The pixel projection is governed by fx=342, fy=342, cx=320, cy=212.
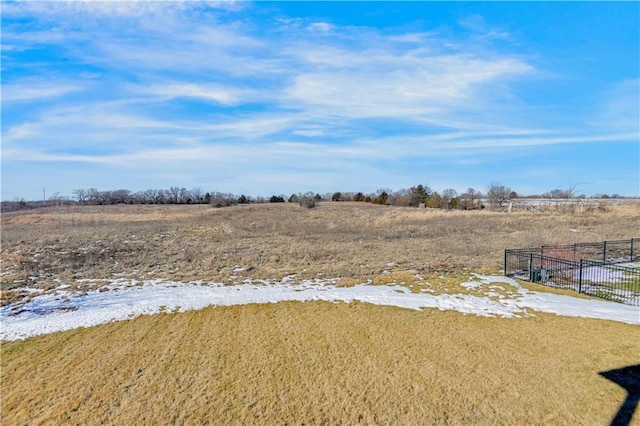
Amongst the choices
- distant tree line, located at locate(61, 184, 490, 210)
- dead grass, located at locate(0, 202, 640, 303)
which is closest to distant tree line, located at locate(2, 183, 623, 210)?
distant tree line, located at locate(61, 184, 490, 210)

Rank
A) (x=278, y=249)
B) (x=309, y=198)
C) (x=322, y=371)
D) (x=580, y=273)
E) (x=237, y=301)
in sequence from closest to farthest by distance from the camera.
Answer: (x=322, y=371) → (x=237, y=301) → (x=580, y=273) → (x=278, y=249) → (x=309, y=198)

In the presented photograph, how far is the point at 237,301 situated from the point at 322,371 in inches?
178

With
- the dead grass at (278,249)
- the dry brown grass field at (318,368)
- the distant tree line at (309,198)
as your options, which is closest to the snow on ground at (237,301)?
the dry brown grass field at (318,368)

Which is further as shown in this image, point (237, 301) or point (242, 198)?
point (242, 198)

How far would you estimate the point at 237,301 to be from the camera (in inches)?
372

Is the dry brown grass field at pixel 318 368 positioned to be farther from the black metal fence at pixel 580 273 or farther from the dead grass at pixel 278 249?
the dead grass at pixel 278 249

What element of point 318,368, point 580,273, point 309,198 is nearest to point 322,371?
point 318,368

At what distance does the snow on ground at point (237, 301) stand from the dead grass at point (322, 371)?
28.2 inches

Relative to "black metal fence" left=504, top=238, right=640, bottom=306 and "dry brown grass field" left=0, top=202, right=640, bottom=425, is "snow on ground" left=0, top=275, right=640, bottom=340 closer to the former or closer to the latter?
"dry brown grass field" left=0, top=202, right=640, bottom=425

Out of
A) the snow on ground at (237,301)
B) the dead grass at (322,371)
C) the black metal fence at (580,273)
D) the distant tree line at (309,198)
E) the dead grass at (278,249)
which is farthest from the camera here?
the distant tree line at (309,198)

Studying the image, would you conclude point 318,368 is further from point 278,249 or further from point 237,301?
point 278,249

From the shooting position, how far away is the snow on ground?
8.05 m

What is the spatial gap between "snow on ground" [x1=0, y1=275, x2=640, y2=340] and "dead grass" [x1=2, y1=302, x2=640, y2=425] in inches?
28.2

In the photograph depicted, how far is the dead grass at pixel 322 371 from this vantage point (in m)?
4.56
